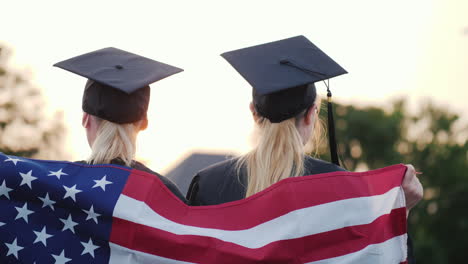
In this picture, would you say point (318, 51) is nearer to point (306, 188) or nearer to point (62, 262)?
point (306, 188)

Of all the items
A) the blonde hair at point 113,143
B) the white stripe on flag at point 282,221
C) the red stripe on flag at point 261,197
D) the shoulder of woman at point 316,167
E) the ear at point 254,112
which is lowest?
the white stripe on flag at point 282,221

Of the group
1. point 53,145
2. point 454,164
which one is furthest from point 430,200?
point 53,145

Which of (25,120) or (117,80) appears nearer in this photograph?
(117,80)

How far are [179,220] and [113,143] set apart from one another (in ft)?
2.03

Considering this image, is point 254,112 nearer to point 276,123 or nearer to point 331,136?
point 276,123

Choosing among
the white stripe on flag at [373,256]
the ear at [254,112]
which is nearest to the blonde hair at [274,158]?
the ear at [254,112]

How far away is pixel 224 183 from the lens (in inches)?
175

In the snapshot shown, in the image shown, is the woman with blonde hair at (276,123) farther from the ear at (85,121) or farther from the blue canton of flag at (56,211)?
the ear at (85,121)

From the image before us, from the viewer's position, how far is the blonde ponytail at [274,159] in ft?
13.8

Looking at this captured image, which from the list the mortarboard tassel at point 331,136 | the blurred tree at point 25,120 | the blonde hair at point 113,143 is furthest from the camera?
the blurred tree at point 25,120

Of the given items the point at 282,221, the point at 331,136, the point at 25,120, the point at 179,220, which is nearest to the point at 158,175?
the point at 179,220

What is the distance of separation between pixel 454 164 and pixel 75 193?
4092cm

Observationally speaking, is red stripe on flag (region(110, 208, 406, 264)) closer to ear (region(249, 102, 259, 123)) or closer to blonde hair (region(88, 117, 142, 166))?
blonde hair (region(88, 117, 142, 166))

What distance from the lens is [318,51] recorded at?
500cm
